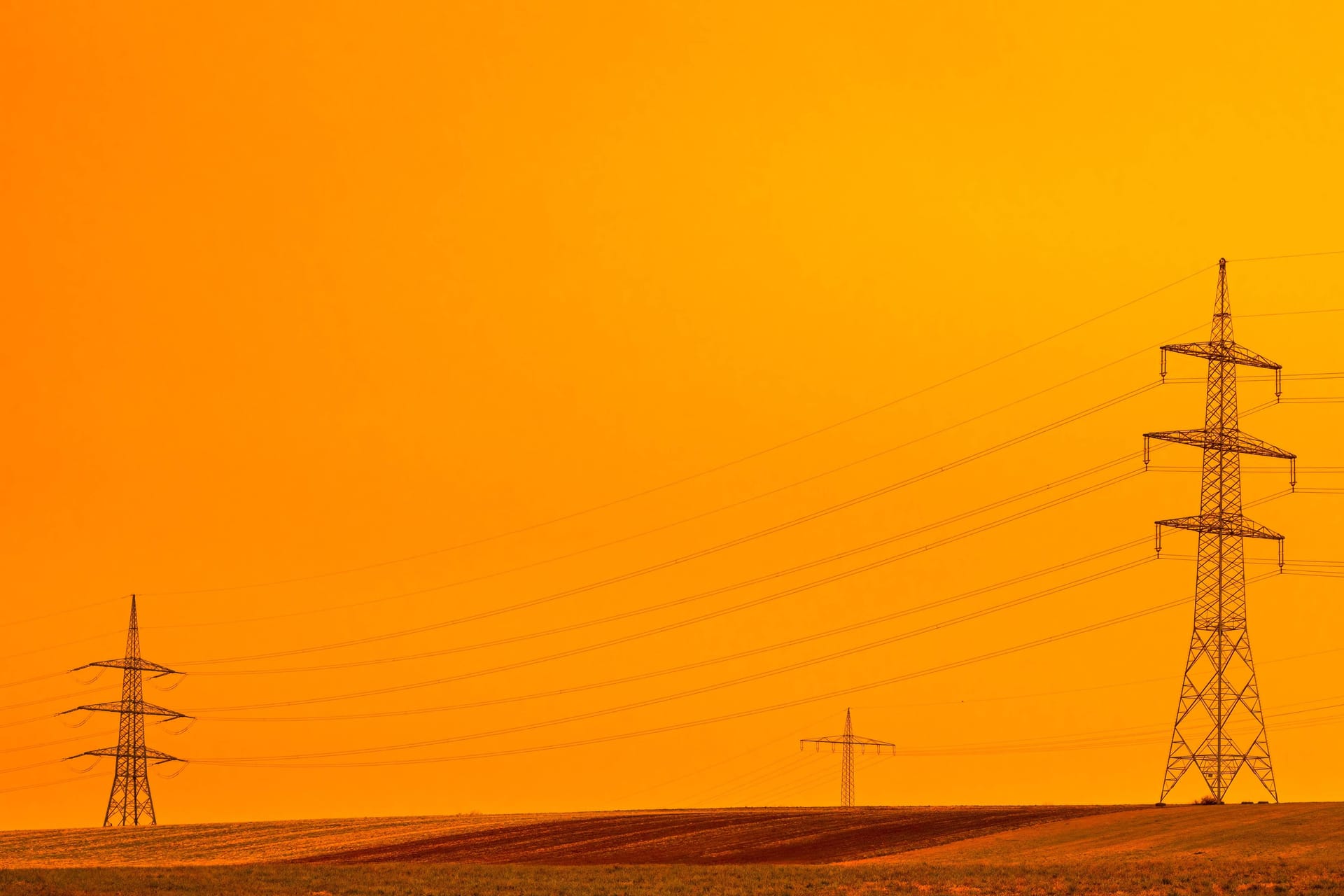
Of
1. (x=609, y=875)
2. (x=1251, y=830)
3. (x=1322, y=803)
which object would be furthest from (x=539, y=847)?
(x=1322, y=803)

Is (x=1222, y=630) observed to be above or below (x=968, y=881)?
above

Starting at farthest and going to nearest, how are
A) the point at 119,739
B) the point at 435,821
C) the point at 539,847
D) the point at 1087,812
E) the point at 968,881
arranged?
the point at 119,739 → the point at 435,821 → the point at 1087,812 → the point at 539,847 → the point at 968,881

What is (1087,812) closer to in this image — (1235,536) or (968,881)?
(1235,536)

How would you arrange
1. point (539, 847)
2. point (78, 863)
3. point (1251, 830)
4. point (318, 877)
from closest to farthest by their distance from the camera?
point (318, 877)
point (1251, 830)
point (78, 863)
point (539, 847)

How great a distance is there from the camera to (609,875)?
51562 mm

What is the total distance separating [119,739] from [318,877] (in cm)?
5092

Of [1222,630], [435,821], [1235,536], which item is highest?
[1235,536]

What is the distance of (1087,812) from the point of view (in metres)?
69.8

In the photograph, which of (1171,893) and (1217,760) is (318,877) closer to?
(1171,893)

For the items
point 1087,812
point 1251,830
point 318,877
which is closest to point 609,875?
point 318,877

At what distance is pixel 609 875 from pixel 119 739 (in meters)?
55.5

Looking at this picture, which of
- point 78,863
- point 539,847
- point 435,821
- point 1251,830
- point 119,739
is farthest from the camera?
point 119,739

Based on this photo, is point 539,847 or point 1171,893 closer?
point 1171,893

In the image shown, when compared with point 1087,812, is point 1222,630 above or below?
above
